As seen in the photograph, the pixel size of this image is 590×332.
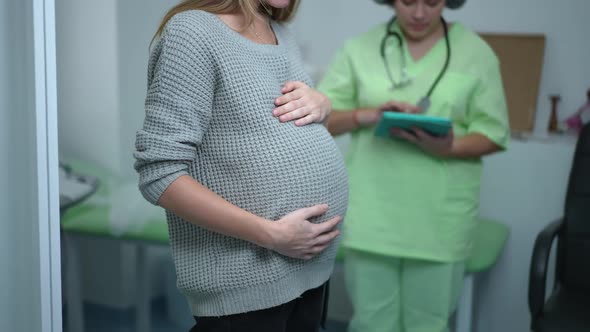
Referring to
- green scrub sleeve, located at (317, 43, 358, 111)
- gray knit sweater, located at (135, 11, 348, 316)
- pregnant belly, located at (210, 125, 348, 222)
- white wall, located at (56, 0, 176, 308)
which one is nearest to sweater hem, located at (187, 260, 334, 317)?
gray knit sweater, located at (135, 11, 348, 316)

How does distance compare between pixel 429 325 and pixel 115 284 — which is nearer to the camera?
pixel 115 284

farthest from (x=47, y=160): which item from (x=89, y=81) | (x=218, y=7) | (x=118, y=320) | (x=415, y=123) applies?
(x=415, y=123)

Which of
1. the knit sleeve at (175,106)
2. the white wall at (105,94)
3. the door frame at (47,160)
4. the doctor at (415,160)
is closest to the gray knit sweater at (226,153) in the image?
the knit sleeve at (175,106)

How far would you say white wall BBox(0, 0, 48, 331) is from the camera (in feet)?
3.84

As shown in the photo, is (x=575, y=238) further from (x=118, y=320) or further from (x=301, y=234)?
(x=118, y=320)

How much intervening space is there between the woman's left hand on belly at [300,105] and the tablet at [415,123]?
360mm

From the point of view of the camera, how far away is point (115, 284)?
1.59 meters

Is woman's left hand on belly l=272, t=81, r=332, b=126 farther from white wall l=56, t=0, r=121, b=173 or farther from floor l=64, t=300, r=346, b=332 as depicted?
floor l=64, t=300, r=346, b=332

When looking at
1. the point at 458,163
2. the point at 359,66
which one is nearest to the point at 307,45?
the point at 359,66

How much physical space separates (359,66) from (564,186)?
925mm

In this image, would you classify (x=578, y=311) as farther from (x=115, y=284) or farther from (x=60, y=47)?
(x=60, y=47)

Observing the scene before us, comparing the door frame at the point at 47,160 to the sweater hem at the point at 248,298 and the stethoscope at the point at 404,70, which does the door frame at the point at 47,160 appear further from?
the stethoscope at the point at 404,70

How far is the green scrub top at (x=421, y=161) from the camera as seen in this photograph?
1.78m

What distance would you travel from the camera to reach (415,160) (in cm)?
180
